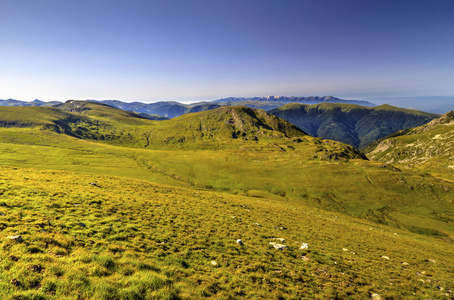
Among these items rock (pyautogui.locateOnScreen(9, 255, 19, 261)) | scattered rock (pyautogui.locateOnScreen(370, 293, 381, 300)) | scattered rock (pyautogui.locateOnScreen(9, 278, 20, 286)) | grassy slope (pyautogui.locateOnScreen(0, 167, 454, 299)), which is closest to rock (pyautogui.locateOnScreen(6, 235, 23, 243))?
grassy slope (pyautogui.locateOnScreen(0, 167, 454, 299))

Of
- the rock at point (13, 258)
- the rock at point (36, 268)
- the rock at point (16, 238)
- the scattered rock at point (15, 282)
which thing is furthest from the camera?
the rock at point (16, 238)

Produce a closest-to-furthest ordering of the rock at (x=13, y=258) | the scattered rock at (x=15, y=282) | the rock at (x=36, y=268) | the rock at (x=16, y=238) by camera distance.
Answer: the scattered rock at (x=15, y=282)
the rock at (x=36, y=268)
the rock at (x=13, y=258)
the rock at (x=16, y=238)

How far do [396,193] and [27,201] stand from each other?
5973 inches

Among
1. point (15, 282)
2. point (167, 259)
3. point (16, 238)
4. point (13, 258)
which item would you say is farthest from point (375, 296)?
point (16, 238)

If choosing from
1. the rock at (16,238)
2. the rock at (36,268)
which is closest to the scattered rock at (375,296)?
the rock at (36,268)

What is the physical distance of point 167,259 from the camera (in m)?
13.1

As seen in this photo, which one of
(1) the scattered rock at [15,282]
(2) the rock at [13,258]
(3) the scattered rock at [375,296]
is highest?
(1) the scattered rock at [15,282]

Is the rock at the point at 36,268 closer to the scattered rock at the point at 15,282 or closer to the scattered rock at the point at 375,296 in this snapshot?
the scattered rock at the point at 15,282

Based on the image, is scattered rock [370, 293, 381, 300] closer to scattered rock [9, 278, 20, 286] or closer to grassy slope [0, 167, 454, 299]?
grassy slope [0, 167, 454, 299]

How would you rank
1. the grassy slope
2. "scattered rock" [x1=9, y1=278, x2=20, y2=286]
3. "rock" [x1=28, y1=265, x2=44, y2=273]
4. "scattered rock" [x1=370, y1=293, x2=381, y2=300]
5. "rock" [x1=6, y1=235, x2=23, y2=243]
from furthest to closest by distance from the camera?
"scattered rock" [x1=370, y1=293, x2=381, y2=300] → "rock" [x1=6, y1=235, x2=23, y2=243] → the grassy slope → "rock" [x1=28, y1=265, x2=44, y2=273] → "scattered rock" [x1=9, y1=278, x2=20, y2=286]

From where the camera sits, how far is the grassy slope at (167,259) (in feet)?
28.1

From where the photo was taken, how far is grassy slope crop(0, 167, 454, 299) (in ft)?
28.1

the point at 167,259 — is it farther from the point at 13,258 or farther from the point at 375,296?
the point at 375,296

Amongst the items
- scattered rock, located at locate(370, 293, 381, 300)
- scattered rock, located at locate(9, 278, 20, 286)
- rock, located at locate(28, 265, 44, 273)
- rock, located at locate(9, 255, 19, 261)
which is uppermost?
scattered rock, located at locate(9, 278, 20, 286)
